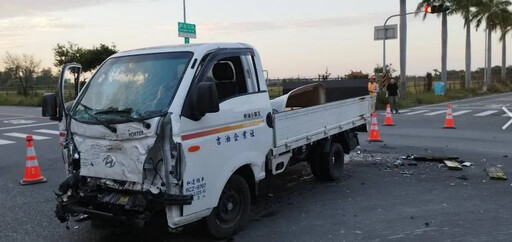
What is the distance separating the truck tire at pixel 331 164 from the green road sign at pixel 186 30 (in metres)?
11.0

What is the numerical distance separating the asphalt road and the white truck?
0.65m

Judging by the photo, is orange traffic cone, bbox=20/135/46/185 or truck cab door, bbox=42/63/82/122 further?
orange traffic cone, bbox=20/135/46/185

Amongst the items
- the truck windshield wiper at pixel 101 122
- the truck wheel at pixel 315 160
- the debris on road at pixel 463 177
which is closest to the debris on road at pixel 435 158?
the debris on road at pixel 463 177

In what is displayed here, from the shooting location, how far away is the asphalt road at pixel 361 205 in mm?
5258

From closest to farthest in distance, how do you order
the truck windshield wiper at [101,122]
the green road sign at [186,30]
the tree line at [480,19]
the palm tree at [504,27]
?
1. the truck windshield wiper at [101,122]
2. the green road sign at [186,30]
3. the tree line at [480,19]
4. the palm tree at [504,27]

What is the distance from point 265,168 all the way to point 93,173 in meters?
2.17

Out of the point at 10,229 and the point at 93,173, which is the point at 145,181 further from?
the point at 10,229

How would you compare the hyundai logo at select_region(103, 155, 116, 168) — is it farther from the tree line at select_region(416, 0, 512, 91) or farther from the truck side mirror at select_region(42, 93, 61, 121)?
the tree line at select_region(416, 0, 512, 91)

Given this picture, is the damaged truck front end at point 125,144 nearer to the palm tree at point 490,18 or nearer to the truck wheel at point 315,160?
the truck wheel at point 315,160

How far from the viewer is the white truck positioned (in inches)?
170

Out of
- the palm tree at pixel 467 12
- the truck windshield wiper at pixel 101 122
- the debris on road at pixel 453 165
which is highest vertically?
the palm tree at pixel 467 12

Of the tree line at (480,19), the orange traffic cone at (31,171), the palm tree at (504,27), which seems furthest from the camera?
the palm tree at (504,27)

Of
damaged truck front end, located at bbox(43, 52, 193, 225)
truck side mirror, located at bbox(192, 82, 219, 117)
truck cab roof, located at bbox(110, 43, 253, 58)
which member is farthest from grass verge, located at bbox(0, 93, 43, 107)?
truck side mirror, located at bbox(192, 82, 219, 117)

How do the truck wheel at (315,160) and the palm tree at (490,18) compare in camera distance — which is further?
the palm tree at (490,18)
